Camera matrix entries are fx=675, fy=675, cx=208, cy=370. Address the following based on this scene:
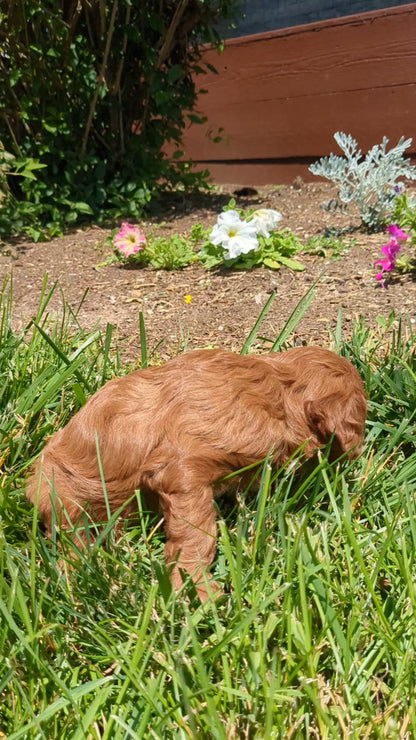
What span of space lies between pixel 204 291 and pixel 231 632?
2.67 metres

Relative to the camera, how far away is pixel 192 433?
1.81m

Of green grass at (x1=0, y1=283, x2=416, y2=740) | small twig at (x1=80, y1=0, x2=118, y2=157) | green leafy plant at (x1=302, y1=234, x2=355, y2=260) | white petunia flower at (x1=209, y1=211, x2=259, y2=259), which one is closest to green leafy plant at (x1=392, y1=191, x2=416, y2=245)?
green leafy plant at (x1=302, y1=234, x2=355, y2=260)

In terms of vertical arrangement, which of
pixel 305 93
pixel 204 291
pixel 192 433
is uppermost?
pixel 305 93

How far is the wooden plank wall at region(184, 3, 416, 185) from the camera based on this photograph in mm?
5926

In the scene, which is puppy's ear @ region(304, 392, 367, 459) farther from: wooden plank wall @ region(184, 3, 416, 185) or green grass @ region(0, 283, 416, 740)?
wooden plank wall @ region(184, 3, 416, 185)

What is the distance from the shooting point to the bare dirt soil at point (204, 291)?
333 centimetres

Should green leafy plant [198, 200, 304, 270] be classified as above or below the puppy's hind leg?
above

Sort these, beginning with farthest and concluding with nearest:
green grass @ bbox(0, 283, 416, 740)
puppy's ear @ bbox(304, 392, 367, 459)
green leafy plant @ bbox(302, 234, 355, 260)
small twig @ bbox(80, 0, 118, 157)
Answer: small twig @ bbox(80, 0, 118, 157)
green leafy plant @ bbox(302, 234, 355, 260)
puppy's ear @ bbox(304, 392, 367, 459)
green grass @ bbox(0, 283, 416, 740)

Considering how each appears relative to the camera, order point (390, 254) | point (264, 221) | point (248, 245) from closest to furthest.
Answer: point (390, 254), point (248, 245), point (264, 221)

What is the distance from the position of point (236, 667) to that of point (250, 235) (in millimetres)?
2764

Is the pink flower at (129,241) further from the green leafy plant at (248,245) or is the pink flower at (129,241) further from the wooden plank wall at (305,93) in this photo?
the wooden plank wall at (305,93)

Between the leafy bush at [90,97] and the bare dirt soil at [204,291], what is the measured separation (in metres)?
0.50

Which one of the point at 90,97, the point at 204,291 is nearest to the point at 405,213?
the point at 204,291

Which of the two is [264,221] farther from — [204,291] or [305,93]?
[305,93]
